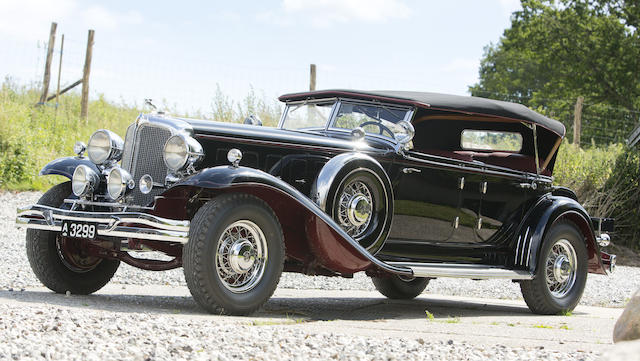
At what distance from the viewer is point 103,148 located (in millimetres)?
5988

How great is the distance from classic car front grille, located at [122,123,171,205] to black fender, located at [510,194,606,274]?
3.59 m

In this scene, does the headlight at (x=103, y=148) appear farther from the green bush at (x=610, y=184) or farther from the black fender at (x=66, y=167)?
the green bush at (x=610, y=184)

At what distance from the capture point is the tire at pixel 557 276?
7055 millimetres

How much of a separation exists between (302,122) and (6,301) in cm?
327

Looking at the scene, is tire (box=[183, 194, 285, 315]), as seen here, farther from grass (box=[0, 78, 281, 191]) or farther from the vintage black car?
grass (box=[0, 78, 281, 191])

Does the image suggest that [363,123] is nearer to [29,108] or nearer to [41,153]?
[41,153]

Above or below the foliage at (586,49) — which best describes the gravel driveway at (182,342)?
below

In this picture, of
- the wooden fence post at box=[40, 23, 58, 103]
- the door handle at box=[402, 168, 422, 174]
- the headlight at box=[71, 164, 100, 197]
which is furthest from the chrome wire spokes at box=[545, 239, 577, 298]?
the wooden fence post at box=[40, 23, 58, 103]

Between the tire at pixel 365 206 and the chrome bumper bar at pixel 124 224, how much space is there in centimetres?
136

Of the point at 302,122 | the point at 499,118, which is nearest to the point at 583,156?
the point at 499,118

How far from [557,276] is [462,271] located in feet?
5.06

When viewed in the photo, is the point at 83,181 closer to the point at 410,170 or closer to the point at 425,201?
the point at 410,170

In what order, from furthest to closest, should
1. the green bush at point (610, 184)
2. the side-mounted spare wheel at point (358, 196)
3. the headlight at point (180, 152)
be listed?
1. the green bush at point (610, 184)
2. the side-mounted spare wheel at point (358, 196)
3. the headlight at point (180, 152)

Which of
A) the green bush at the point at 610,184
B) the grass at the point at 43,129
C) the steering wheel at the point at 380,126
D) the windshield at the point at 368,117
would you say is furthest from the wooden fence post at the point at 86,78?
the steering wheel at the point at 380,126
